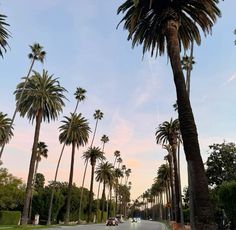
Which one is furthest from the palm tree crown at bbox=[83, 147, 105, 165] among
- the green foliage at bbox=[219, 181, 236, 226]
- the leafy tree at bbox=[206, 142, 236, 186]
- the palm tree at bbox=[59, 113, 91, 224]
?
the green foliage at bbox=[219, 181, 236, 226]

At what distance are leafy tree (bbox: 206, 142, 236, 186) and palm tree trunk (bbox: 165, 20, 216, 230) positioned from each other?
170ft

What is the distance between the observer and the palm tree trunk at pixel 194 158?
13086 millimetres

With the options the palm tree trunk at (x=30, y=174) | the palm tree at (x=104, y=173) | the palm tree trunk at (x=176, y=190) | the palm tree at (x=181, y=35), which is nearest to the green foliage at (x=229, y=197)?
the palm tree at (x=181, y=35)

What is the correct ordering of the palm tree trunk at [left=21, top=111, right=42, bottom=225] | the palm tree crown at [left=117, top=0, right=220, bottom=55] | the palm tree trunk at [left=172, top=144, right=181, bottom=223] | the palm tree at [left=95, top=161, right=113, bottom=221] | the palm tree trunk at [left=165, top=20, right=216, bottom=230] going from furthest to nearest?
the palm tree at [left=95, top=161, right=113, bottom=221]
the palm tree trunk at [left=172, top=144, right=181, bottom=223]
the palm tree trunk at [left=21, top=111, right=42, bottom=225]
the palm tree crown at [left=117, top=0, right=220, bottom=55]
the palm tree trunk at [left=165, top=20, right=216, bottom=230]

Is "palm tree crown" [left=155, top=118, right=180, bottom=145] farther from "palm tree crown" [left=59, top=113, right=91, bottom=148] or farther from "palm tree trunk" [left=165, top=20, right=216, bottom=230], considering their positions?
"palm tree trunk" [left=165, top=20, right=216, bottom=230]

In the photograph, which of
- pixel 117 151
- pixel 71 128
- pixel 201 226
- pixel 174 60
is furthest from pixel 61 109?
pixel 117 151

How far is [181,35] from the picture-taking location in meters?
23.0

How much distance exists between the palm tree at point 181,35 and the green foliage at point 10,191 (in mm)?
66502

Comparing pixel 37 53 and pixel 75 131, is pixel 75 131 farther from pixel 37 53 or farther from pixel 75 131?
pixel 37 53

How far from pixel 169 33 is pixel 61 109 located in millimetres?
40066

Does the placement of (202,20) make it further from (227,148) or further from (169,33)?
(227,148)

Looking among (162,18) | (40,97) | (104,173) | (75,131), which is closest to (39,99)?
(40,97)

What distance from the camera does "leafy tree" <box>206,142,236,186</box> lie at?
65562mm

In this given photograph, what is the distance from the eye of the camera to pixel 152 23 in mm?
21812
